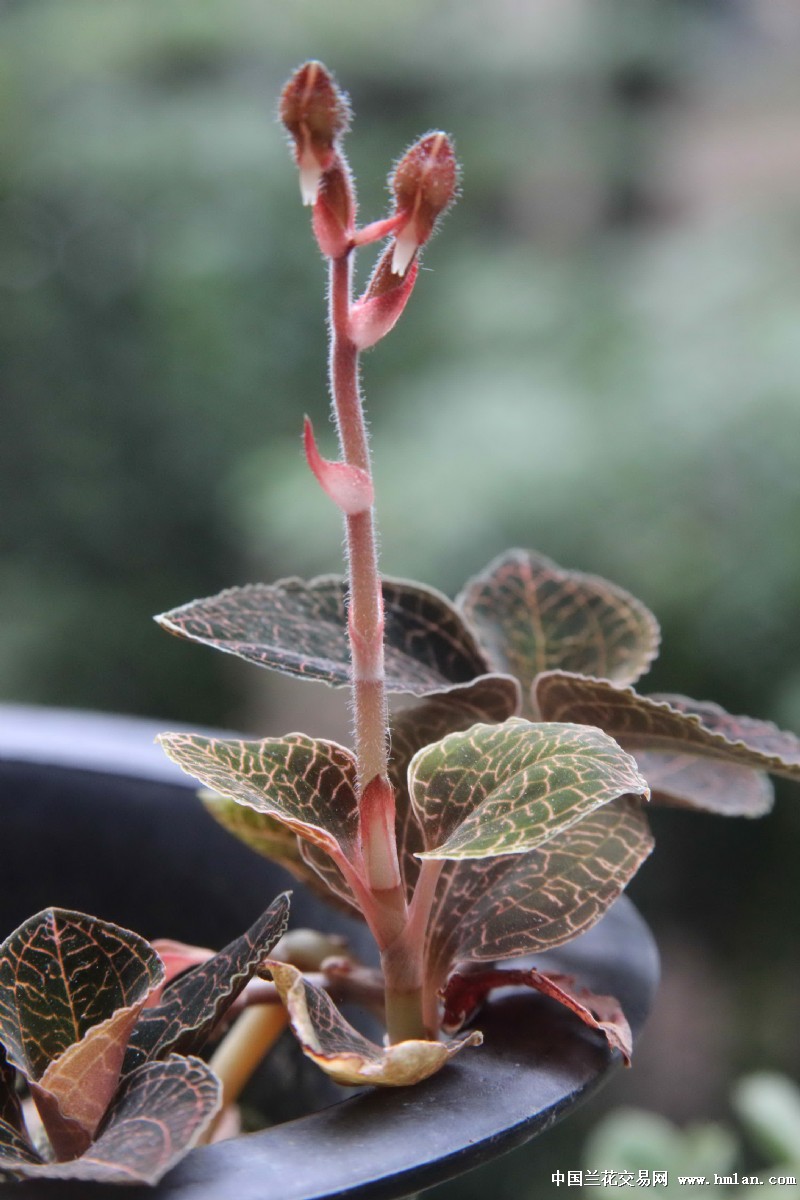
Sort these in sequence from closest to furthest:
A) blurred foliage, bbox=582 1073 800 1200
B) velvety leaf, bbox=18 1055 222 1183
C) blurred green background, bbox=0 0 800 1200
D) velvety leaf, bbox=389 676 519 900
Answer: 1. velvety leaf, bbox=18 1055 222 1183
2. velvety leaf, bbox=389 676 519 900
3. blurred foliage, bbox=582 1073 800 1200
4. blurred green background, bbox=0 0 800 1200

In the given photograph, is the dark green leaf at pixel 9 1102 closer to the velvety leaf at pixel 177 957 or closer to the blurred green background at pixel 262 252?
the velvety leaf at pixel 177 957

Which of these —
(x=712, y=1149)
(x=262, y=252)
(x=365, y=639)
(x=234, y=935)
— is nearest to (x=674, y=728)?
(x=365, y=639)

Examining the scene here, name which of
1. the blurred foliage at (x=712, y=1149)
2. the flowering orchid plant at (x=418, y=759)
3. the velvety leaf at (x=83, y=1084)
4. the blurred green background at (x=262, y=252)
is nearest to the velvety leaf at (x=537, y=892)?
the flowering orchid plant at (x=418, y=759)

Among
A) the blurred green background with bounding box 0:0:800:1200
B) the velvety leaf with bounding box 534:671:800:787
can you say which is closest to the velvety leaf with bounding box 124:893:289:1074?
the velvety leaf with bounding box 534:671:800:787

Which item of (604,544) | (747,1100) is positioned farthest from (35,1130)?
(604,544)

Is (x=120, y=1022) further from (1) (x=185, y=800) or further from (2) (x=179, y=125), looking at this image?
(2) (x=179, y=125)

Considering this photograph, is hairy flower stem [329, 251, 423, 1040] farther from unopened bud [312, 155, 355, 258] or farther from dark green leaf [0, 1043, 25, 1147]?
dark green leaf [0, 1043, 25, 1147]
